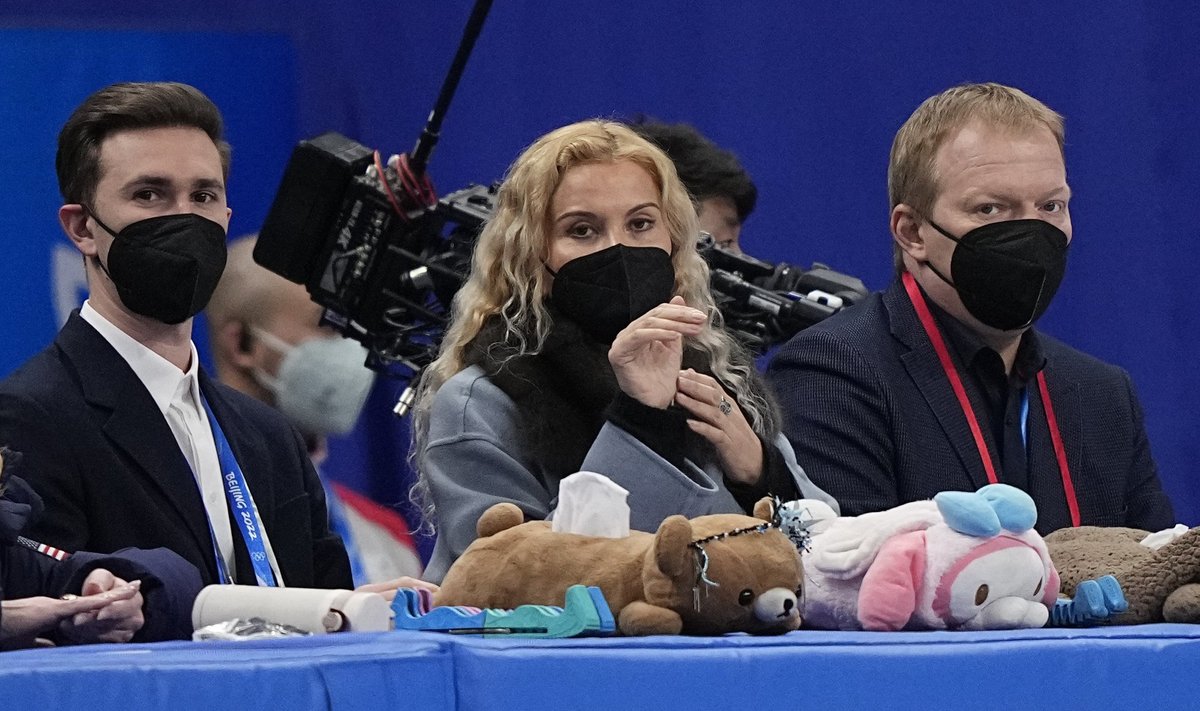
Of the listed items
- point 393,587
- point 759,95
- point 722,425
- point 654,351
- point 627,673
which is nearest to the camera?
point 627,673

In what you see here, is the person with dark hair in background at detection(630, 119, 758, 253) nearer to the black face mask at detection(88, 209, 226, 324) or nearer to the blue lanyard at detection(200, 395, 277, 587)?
the black face mask at detection(88, 209, 226, 324)

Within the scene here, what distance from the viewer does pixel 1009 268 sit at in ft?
7.75

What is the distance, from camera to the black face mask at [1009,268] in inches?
92.7

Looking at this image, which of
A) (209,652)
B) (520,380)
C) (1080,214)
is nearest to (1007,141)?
(520,380)

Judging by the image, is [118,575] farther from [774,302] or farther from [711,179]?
[711,179]

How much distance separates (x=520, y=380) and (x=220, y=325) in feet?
8.93

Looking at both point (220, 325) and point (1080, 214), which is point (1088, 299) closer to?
point (1080, 214)

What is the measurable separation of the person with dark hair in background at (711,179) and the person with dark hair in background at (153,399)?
136 centimetres

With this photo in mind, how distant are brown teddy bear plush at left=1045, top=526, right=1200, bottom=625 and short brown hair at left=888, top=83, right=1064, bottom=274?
2.71 ft

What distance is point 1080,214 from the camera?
4.36 metres

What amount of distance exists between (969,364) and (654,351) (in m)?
0.63

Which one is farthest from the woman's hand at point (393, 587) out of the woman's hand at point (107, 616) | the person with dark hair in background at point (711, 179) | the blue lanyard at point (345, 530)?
the blue lanyard at point (345, 530)

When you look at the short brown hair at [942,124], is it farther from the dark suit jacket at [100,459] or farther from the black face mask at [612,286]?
the dark suit jacket at [100,459]

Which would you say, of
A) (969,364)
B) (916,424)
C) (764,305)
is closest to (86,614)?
(916,424)
